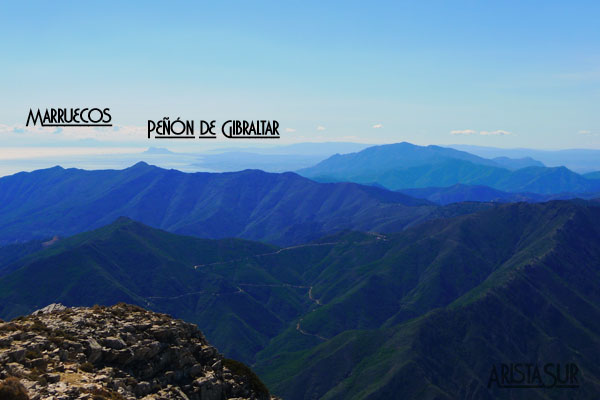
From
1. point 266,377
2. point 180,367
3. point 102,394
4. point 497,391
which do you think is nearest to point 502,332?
point 497,391

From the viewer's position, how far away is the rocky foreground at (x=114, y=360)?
102ft

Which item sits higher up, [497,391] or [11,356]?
[11,356]

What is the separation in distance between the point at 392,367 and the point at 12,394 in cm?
15339

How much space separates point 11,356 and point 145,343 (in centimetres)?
1083

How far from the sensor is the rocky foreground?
1219 inches

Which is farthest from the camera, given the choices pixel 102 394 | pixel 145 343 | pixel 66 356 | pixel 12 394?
pixel 145 343

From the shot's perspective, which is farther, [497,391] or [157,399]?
[497,391]

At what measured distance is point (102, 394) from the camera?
2988 cm

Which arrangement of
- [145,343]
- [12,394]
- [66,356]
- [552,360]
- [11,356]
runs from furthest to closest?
[552,360] < [145,343] < [66,356] < [11,356] < [12,394]

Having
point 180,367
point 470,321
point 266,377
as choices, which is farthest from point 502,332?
point 180,367

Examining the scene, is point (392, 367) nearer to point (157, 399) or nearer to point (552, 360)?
point (552, 360)

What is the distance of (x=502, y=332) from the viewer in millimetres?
191500

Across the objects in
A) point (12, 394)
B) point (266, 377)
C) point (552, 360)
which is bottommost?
point (266, 377)

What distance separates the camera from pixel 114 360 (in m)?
38.6
